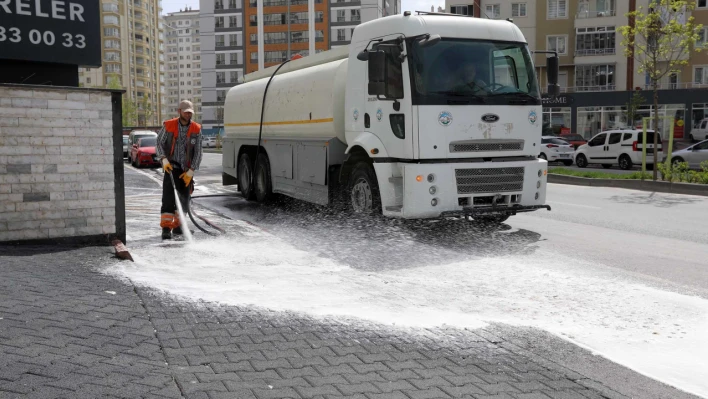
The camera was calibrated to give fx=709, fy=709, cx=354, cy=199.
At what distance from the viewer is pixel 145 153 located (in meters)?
33.1

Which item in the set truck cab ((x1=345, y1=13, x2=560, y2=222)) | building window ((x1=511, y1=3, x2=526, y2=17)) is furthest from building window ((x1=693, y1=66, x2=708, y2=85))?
truck cab ((x1=345, y1=13, x2=560, y2=222))

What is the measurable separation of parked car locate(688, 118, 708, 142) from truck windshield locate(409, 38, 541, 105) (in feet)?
137

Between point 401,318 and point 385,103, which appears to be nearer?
point 401,318

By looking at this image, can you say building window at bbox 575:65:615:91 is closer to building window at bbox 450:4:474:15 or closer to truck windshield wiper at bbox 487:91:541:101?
building window at bbox 450:4:474:15

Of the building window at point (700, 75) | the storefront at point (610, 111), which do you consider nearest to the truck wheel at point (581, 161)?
the storefront at point (610, 111)

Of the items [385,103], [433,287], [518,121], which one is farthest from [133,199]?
[433,287]

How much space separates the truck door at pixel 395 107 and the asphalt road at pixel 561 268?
1.25 meters

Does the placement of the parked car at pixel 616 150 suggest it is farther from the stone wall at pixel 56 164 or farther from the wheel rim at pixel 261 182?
the stone wall at pixel 56 164

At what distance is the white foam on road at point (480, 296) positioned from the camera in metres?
4.84

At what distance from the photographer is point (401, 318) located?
534 cm

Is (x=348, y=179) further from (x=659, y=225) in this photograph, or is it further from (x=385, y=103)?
(x=659, y=225)

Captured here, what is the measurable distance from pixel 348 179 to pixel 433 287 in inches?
191

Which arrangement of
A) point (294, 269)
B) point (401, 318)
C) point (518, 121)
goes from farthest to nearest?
1. point (518, 121)
2. point (294, 269)
3. point (401, 318)

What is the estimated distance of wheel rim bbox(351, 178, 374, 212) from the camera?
34.3 feet
